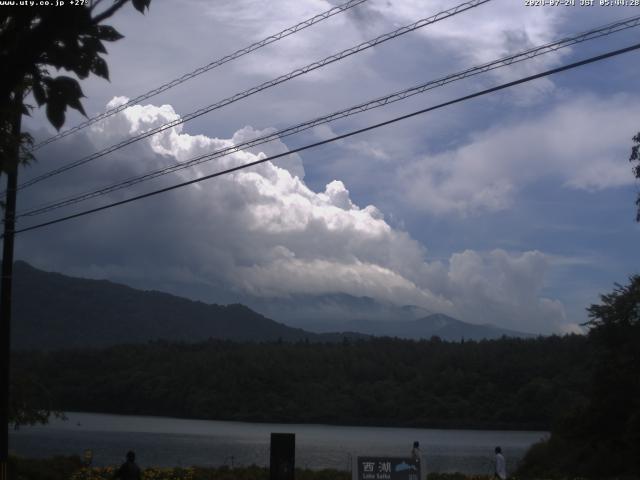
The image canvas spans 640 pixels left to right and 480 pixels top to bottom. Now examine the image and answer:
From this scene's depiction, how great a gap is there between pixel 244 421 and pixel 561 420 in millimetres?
82768

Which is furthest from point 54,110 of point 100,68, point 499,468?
point 499,468

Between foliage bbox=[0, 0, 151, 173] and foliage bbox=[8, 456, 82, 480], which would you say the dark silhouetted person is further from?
foliage bbox=[0, 0, 151, 173]

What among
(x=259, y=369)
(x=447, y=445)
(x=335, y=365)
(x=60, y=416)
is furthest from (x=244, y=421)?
(x=60, y=416)

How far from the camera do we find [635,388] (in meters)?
36.3

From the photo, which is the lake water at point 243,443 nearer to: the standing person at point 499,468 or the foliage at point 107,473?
the foliage at point 107,473

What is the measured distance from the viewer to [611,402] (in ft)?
120

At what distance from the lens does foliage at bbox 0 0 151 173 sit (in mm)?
5391

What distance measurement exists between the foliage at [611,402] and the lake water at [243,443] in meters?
Result: 5.32

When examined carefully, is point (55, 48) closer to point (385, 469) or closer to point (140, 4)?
point (140, 4)

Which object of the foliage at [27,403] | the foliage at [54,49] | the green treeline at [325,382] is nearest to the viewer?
the foliage at [54,49]

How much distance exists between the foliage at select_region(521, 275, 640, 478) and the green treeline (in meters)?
62.4

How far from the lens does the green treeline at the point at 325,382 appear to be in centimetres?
10581

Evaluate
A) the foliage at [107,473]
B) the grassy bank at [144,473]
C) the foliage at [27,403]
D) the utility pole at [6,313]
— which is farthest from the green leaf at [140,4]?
the foliage at [27,403]

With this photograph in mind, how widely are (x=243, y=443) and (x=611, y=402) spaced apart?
4187 cm
